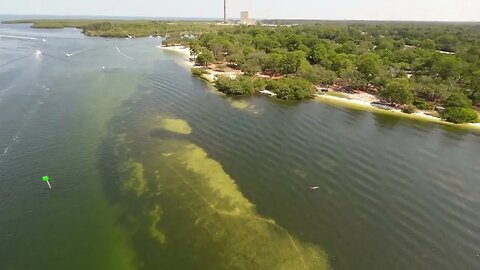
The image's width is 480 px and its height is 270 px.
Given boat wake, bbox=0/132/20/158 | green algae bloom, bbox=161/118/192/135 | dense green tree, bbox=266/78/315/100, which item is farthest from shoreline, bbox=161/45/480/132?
boat wake, bbox=0/132/20/158

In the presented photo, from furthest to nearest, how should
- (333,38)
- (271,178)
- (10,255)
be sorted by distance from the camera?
(333,38) → (271,178) → (10,255)

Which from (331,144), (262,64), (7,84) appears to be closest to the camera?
(331,144)

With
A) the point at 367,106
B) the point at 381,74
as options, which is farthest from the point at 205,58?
the point at 367,106

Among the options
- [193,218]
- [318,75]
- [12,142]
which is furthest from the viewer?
[318,75]

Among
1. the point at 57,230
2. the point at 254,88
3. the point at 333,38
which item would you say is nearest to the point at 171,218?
the point at 57,230

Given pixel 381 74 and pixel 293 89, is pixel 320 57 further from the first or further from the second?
pixel 293 89

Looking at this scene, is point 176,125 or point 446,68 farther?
point 446,68

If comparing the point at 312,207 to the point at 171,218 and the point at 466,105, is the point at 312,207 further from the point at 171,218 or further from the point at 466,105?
the point at 466,105

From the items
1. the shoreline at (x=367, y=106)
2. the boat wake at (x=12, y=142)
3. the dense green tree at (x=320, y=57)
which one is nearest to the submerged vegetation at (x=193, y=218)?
the boat wake at (x=12, y=142)
